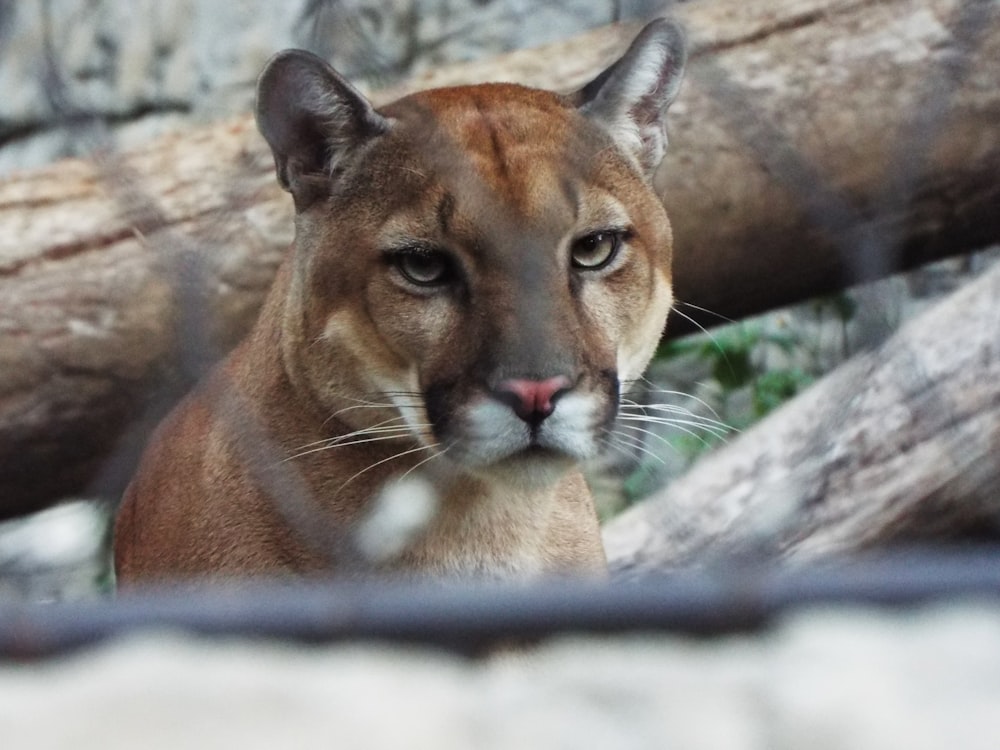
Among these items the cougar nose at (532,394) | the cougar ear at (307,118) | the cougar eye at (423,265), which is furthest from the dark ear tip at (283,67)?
the cougar nose at (532,394)

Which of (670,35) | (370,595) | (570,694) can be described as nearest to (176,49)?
(670,35)

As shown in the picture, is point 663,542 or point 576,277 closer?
point 576,277

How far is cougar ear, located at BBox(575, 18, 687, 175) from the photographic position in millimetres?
2160

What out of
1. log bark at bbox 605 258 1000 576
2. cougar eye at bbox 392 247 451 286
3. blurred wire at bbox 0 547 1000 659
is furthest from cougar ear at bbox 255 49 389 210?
blurred wire at bbox 0 547 1000 659

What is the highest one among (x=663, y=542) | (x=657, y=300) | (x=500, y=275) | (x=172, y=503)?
(x=500, y=275)

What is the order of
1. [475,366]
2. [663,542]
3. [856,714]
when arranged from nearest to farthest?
[856,714] → [475,366] → [663,542]

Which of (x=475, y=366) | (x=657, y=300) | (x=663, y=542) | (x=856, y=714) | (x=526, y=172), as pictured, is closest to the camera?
(x=856, y=714)

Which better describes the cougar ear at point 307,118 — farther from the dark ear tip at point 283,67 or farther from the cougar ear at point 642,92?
the cougar ear at point 642,92

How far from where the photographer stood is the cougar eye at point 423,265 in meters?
1.96

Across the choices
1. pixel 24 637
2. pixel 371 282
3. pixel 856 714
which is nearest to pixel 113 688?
pixel 24 637

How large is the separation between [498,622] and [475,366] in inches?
28.9

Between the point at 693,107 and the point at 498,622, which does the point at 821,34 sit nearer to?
the point at 693,107

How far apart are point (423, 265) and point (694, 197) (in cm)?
98

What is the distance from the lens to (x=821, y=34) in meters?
2.79
